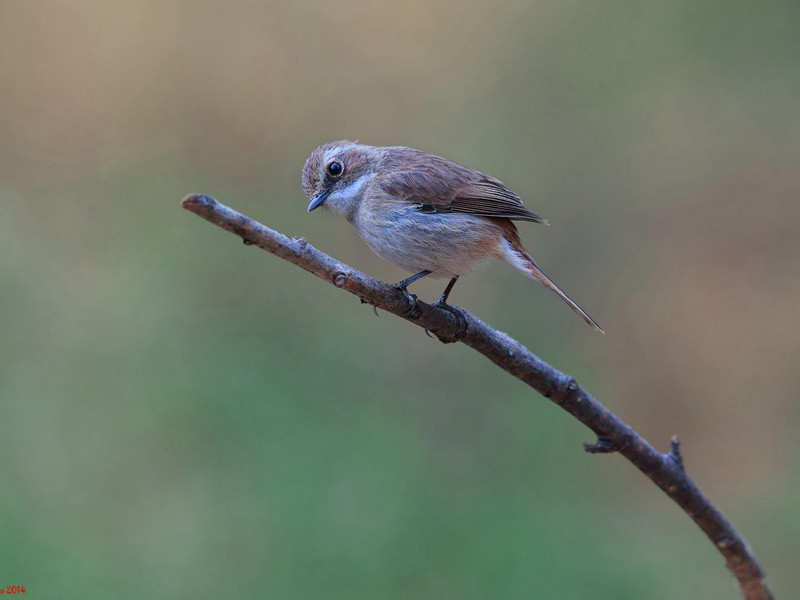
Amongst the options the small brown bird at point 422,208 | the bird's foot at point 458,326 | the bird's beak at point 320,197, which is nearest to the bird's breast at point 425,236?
the small brown bird at point 422,208

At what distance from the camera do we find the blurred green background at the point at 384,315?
548cm

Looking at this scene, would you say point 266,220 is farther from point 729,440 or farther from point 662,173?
point 729,440

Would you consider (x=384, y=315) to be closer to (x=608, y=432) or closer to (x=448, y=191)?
(x=448, y=191)

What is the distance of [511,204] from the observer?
12.8 ft

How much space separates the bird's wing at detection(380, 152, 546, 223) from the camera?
12.6ft

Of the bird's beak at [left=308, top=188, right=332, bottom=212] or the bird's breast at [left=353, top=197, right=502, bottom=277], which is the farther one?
the bird's beak at [left=308, top=188, right=332, bottom=212]

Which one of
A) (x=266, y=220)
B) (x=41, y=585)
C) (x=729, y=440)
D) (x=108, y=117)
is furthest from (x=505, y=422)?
(x=108, y=117)

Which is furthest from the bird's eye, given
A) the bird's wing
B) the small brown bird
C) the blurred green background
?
the blurred green background

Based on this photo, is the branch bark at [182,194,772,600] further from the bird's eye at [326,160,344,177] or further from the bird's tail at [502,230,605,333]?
the bird's eye at [326,160,344,177]

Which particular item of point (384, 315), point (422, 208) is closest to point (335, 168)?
point (422, 208)

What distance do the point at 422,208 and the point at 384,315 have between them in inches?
135

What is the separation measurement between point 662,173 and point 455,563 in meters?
3.97

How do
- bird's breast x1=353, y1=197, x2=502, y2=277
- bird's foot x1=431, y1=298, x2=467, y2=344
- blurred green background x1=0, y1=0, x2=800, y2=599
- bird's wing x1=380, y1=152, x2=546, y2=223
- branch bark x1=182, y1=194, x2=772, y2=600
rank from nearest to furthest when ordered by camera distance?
1. branch bark x1=182, y1=194, x2=772, y2=600
2. bird's foot x1=431, y1=298, x2=467, y2=344
3. bird's breast x1=353, y1=197, x2=502, y2=277
4. bird's wing x1=380, y1=152, x2=546, y2=223
5. blurred green background x1=0, y1=0, x2=800, y2=599

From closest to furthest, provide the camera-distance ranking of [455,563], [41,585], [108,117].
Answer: [41,585], [455,563], [108,117]
